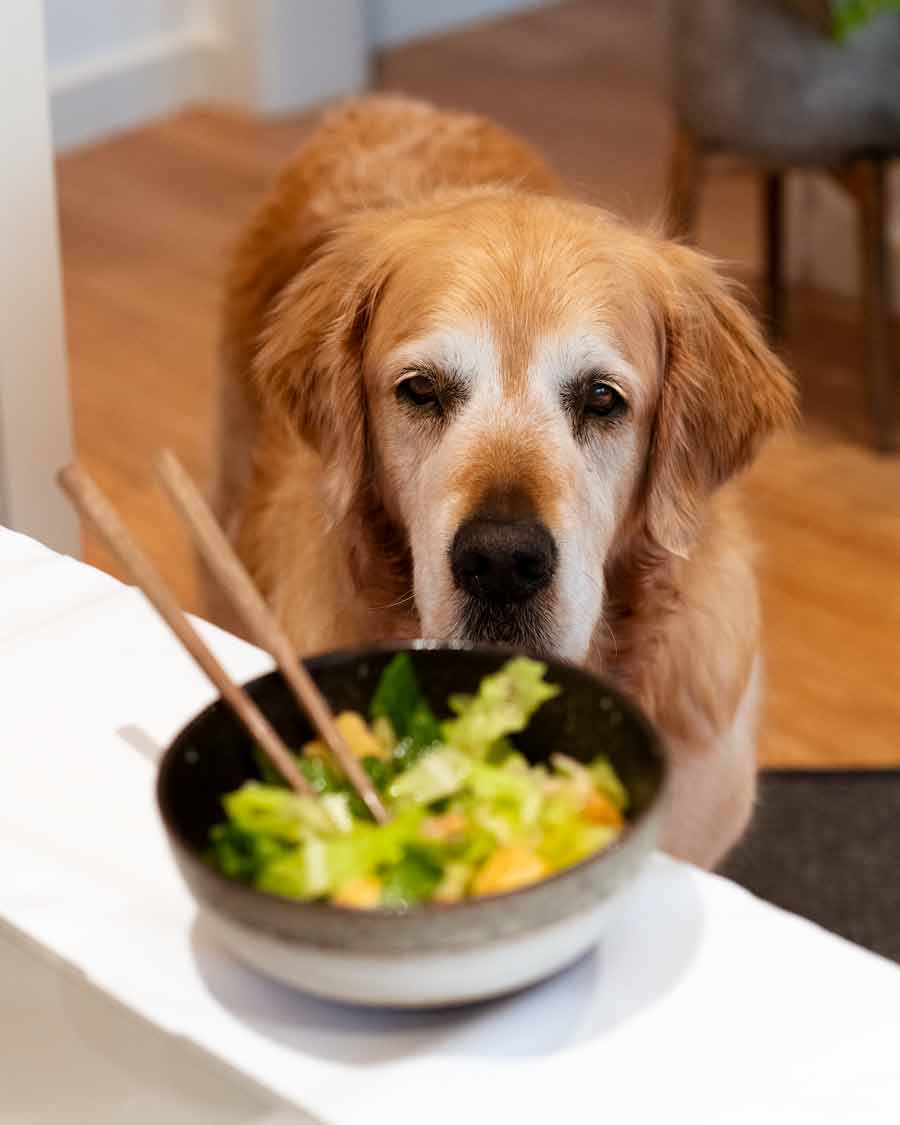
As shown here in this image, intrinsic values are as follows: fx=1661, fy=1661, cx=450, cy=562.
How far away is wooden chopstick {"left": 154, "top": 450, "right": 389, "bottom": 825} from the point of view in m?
0.83

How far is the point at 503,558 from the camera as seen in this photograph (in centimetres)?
149

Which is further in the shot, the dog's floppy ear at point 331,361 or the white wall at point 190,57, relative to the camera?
the white wall at point 190,57

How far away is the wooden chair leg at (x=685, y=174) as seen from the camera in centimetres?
342

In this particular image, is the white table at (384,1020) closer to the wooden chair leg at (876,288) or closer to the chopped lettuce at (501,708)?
the chopped lettuce at (501,708)

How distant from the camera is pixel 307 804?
79cm

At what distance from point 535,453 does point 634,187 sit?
3000 mm

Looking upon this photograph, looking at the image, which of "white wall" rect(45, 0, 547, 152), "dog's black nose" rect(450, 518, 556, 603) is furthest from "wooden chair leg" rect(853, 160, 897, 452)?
"white wall" rect(45, 0, 547, 152)

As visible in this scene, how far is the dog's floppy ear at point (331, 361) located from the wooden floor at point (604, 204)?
41 centimetres

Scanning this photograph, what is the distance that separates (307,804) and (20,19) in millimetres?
1512

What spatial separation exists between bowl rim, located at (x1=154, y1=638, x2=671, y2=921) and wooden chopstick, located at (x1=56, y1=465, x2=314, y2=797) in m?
0.03

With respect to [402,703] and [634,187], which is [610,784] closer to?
[402,703]

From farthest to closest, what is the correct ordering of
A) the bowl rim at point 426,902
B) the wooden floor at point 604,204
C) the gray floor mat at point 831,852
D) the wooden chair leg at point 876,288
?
the wooden chair leg at point 876,288 → the wooden floor at point 604,204 → the gray floor mat at point 831,852 → the bowl rim at point 426,902

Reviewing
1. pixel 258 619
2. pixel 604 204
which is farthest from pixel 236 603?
pixel 604 204

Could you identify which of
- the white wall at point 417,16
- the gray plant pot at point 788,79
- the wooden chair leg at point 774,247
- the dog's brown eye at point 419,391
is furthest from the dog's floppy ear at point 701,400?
the white wall at point 417,16
